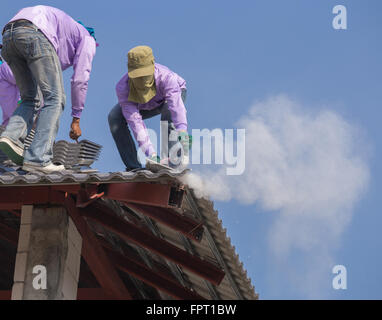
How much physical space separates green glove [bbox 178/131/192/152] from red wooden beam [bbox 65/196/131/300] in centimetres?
135

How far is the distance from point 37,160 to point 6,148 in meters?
0.46

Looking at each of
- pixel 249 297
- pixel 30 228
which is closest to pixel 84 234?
pixel 30 228

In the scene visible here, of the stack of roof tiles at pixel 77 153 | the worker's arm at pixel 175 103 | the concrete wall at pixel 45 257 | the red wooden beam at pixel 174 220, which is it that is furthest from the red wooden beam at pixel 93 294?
the worker's arm at pixel 175 103

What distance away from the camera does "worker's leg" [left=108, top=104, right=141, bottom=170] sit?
338 inches

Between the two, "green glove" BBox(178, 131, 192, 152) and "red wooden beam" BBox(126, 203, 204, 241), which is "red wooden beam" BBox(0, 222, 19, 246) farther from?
"green glove" BBox(178, 131, 192, 152)

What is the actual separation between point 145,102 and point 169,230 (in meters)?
1.68

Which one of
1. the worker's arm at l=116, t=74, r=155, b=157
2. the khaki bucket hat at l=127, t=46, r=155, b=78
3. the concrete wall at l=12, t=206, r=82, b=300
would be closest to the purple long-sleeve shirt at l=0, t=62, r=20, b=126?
the worker's arm at l=116, t=74, r=155, b=157

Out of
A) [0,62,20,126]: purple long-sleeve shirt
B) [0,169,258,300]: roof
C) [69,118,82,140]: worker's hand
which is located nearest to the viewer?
[0,169,258,300]: roof

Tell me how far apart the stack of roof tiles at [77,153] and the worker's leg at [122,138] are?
1568 millimetres

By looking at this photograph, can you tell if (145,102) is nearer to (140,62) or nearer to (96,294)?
(140,62)

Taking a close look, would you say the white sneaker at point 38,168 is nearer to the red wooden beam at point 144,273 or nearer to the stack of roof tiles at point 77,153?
the red wooden beam at point 144,273

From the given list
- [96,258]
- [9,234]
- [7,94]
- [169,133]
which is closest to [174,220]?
[169,133]

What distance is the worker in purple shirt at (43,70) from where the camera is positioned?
24.5ft

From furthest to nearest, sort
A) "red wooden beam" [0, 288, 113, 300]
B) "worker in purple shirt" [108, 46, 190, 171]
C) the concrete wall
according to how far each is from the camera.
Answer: "red wooden beam" [0, 288, 113, 300] → "worker in purple shirt" [108, 46, 190, 171] → the concrete wall
